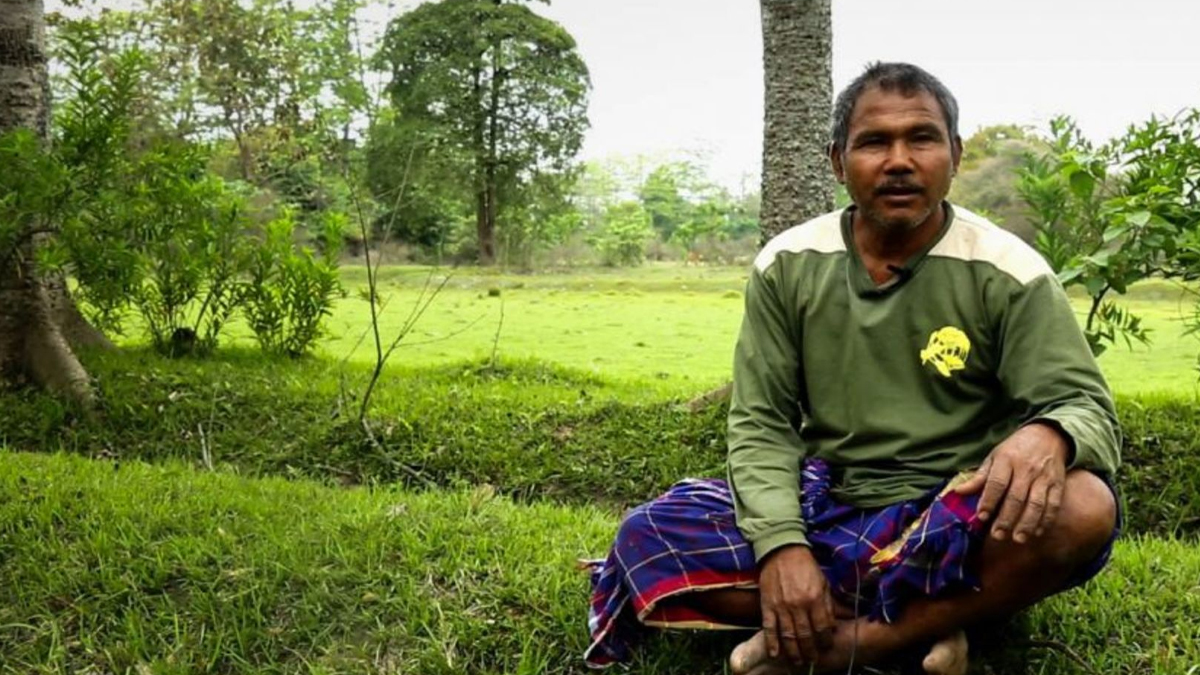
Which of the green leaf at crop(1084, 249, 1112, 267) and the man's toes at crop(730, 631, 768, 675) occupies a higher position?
the green leaf at crop(1084, 249, 1112, 267)

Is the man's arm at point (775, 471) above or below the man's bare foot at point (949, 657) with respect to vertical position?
above

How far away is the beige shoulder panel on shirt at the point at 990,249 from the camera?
187 centimetres

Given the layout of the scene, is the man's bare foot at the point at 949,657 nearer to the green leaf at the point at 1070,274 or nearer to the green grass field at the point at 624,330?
the green leaf at the point at 1070,274

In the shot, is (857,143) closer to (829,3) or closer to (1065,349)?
(1065,349)

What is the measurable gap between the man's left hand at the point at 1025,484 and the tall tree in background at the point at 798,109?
218 cm

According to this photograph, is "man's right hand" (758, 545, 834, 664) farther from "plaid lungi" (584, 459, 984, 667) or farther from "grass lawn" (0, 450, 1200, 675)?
"grass lawn" (0, 450, 1200, 675)

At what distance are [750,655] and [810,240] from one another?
84 cm

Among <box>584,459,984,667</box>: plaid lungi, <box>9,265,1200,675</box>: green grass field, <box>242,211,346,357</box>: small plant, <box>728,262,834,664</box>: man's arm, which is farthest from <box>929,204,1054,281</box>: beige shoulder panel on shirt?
<box>242,211,346,357</box>: small plant

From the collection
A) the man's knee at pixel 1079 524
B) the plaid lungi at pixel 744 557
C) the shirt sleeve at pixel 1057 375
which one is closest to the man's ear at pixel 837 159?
the shirt sleeve at pixel 1057 375

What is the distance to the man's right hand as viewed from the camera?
5.76 feet

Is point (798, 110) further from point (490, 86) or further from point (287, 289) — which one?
point (490, 86)

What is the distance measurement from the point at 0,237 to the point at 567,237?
18.1 metres

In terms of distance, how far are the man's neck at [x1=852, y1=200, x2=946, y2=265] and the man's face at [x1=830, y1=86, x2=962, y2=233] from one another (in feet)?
0.07

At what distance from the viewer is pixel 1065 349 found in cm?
179
